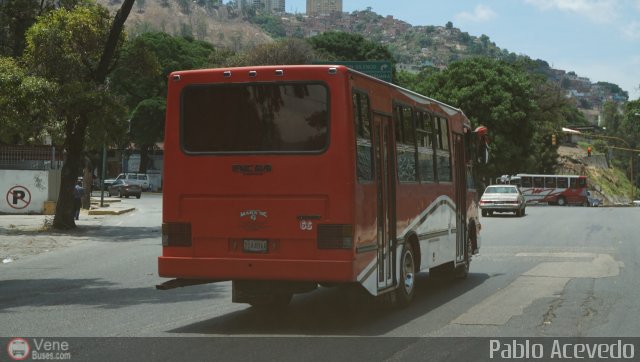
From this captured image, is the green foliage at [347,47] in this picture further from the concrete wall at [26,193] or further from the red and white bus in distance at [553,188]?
the concrete wall at [26,193]

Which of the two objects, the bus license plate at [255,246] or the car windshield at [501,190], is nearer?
the bus license plate at [255,246]

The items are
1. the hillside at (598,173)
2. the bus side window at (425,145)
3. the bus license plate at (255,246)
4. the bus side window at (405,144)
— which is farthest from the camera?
the hillside at (598,173)

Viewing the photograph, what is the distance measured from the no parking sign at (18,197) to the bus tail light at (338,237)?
2810cm

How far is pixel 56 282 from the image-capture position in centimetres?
1467

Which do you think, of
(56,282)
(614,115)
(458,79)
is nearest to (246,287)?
(56,282)

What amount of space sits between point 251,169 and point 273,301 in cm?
233

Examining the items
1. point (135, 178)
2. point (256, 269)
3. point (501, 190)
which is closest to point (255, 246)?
point (256, 269)

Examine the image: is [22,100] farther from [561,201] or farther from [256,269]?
[561,201]

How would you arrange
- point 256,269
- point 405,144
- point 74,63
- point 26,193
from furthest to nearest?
1. point 26,193
2. point 74,63
3. point 405,144
4. point 256,269

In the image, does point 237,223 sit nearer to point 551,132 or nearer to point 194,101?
point 194,101

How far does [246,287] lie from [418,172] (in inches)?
127

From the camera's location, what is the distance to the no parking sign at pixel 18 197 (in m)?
35.0

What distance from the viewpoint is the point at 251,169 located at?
9875 mm

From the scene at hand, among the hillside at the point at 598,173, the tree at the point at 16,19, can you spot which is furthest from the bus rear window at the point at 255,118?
the hillside at the point at 598,173
